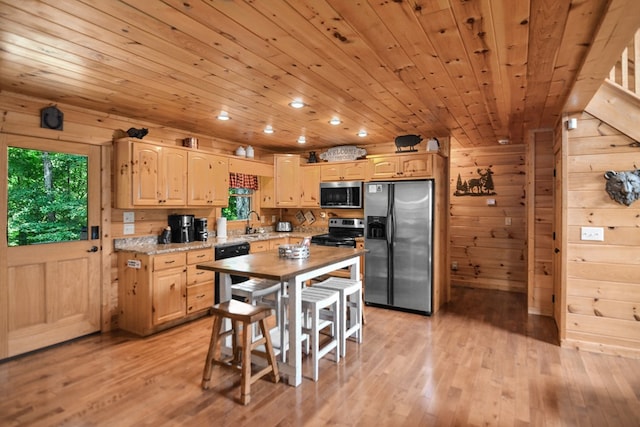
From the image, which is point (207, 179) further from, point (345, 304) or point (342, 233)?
point (345, 304)

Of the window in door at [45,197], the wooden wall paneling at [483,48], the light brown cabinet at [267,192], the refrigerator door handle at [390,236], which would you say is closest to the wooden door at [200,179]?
the window in door at [45,197]

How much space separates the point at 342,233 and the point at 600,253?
121 inches

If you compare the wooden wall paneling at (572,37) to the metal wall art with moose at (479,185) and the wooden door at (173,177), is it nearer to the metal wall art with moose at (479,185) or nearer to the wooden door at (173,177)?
the metal wall art with moose at (479,185)

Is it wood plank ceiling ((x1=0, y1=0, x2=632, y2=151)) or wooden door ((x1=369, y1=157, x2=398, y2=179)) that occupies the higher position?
wood plank ceiling ((x1=0, y1=0, x2=632, y2=151))

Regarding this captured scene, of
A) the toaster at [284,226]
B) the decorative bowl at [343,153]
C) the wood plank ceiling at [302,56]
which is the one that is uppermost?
the wood plank ceiling at [302,56]

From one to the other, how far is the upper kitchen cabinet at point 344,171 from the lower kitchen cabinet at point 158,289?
220cm

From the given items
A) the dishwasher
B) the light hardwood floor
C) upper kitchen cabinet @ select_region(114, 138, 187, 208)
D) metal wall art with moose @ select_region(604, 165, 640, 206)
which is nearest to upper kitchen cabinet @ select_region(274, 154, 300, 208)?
the dishwasher

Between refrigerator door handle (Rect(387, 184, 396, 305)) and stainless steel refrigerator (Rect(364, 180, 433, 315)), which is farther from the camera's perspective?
refrigerator door handle (Rect(387, 184, 396, 305))

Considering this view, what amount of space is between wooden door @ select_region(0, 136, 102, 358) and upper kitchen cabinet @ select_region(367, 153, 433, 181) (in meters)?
3.23

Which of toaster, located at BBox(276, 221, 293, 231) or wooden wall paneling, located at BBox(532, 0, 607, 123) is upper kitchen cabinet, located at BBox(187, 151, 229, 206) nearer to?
toaster, located at BBox(276, 221, 293, 231)

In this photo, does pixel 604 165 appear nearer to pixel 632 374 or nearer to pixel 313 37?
pixel 632 374

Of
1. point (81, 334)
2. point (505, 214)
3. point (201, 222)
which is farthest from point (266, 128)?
point (505, 214)

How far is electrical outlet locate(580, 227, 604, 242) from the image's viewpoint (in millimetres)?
3186

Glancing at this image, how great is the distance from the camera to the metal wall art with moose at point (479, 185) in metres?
5.73
